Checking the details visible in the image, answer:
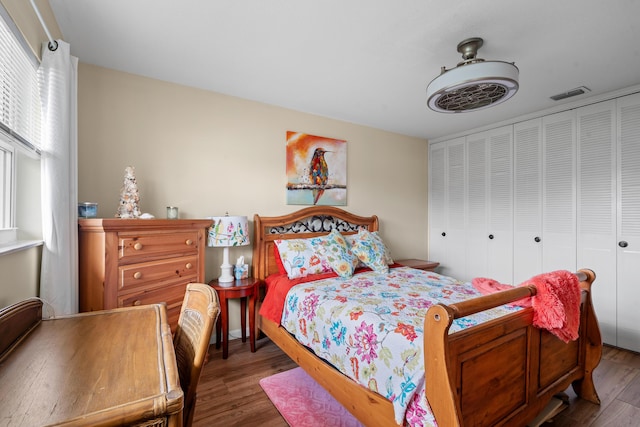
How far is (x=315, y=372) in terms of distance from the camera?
194 centimetres

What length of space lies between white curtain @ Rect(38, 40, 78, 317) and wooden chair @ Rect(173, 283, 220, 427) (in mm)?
826

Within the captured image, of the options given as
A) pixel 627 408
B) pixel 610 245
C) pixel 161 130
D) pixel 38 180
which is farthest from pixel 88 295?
pixel 610 245

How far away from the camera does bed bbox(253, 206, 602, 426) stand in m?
1.15

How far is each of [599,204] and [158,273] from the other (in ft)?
12.8

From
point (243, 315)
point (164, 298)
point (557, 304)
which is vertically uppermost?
point (557, 304)

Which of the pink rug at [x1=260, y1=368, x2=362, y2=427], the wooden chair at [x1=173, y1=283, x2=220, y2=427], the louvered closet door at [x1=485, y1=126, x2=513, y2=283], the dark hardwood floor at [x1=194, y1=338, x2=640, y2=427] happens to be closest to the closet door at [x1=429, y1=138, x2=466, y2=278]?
the louvered closet door at [x1=485, y1=126, x2=513, y2=283]

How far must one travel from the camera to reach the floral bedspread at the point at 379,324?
1.31 m

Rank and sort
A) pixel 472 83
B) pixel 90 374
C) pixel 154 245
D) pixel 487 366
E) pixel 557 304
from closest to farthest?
1. pixel 90 374
2. pixel 487 366
3. pixel 557 304
4. pixel 472 83
5. pixel 154 245

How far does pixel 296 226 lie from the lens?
3.19 m

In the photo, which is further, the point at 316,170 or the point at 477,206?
the point at 477,206

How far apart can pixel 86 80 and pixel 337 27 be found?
1933 millimetres

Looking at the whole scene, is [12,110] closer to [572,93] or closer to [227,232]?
[227,232]

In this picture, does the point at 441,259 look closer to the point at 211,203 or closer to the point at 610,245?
the point at 610,245

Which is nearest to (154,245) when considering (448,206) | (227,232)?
(227,232)
